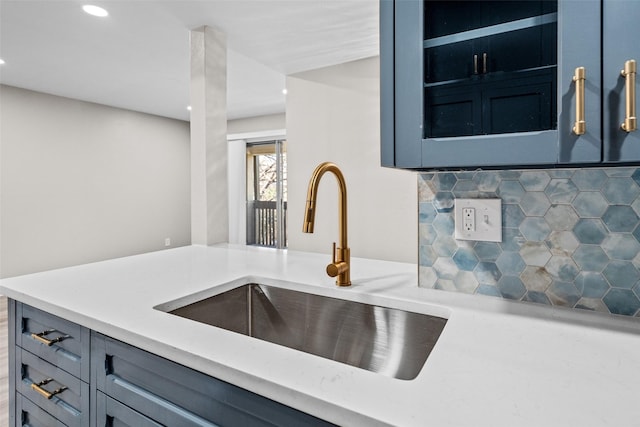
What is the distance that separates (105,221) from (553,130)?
5293 millimetres

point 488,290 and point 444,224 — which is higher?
point 444,224

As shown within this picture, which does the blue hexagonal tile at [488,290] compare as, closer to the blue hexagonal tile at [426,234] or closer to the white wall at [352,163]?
the blue hexagonal tile at [426,234]

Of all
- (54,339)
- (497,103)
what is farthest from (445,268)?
(54,339)

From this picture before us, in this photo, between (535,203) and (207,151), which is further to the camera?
(207,151)

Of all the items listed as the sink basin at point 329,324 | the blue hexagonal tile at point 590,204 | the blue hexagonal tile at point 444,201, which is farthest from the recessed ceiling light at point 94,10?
the blue hexagonal tile at point 590,204

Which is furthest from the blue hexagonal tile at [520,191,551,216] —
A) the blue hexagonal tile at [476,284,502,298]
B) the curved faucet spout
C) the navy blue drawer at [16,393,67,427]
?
the navy blue drawer at [16,393,67,427]

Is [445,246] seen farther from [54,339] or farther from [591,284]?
[54,339]

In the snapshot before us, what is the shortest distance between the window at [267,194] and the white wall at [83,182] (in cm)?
114

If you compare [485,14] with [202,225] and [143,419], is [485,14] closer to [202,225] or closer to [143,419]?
[143,419]

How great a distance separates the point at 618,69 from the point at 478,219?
0.47 meters

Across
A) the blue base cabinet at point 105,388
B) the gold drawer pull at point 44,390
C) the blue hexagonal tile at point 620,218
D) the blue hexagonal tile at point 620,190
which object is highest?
the blue hexagonal tile at point 620,190

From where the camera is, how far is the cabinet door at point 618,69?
2.14ft

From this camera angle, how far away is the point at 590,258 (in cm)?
90

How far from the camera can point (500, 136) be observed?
0.77m
